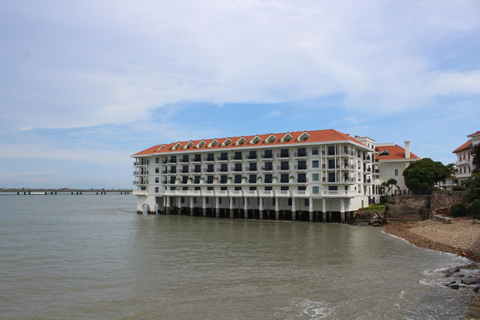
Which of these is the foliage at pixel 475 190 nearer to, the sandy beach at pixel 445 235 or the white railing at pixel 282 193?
the sandy beach at pixel 445 235

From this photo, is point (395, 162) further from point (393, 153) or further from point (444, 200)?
point (444, 200)

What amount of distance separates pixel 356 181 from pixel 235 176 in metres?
22.1

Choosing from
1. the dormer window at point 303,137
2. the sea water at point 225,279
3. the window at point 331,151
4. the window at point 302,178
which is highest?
the dormer window at point 303,137

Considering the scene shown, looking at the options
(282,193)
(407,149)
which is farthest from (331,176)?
(407,149)

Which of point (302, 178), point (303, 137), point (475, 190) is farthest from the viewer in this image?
point (303, 137)

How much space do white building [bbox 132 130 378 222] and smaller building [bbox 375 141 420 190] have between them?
6.46ft

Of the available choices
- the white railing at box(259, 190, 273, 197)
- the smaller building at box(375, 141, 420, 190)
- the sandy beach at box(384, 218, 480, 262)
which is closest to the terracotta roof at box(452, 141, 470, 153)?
the smaller building at box(375, 141, 420, 190)

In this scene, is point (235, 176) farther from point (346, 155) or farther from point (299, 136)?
point (346, 155)

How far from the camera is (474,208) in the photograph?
43.8 meters

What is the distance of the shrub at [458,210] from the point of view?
45.7 m

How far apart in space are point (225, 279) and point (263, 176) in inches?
1646

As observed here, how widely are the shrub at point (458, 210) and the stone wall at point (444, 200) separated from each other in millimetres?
3311

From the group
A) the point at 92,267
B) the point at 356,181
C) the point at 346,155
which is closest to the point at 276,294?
the point at 92,267

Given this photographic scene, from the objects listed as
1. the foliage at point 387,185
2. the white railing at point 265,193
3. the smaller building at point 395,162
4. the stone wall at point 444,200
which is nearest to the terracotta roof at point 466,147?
the smaller building at point 395,162
